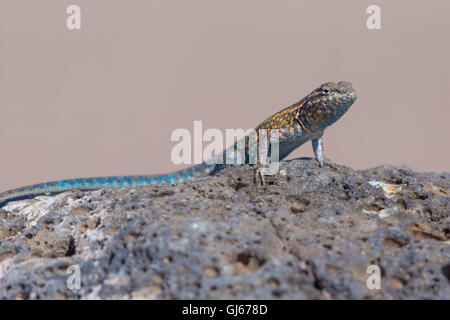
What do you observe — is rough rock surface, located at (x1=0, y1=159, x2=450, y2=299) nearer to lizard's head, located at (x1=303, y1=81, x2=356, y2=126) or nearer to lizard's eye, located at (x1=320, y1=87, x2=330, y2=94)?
lizard's head, located at (x1=303, y1=81, x2=356, y2=126)

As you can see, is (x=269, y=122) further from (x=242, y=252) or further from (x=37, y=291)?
(x=37, y=291)

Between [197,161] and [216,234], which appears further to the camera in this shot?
[197,161]

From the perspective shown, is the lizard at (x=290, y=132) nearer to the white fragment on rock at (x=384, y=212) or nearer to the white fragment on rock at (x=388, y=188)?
the white fragment on rock at (x=388, y=188)

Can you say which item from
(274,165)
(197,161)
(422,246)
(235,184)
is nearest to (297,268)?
(422,246)

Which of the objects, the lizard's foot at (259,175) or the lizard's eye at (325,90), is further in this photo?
the lizard's eye at (325,90)

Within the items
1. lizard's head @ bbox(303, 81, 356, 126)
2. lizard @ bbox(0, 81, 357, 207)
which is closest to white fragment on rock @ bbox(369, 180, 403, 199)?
lizard @ bbox(0, 81, 357, 207)

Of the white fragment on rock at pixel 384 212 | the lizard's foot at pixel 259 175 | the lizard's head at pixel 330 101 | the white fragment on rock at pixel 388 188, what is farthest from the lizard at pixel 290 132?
the white fragment on rock at pixel 384 212

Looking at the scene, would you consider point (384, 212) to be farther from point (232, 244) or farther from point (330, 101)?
point (330, 101)
